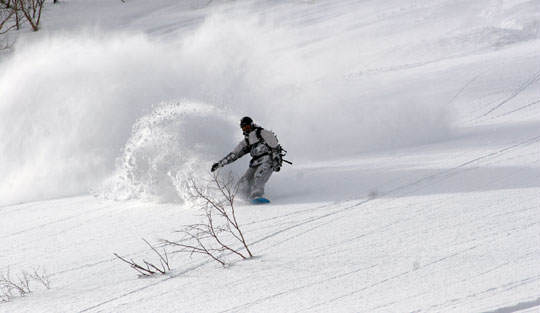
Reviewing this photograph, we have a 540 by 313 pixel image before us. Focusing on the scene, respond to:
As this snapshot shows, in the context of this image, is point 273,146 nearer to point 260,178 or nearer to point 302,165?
point 260,178

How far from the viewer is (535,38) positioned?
18812mm

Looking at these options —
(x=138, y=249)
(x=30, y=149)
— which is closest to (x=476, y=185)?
(x=138, y=249)

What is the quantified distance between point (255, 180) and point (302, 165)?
2.42 m

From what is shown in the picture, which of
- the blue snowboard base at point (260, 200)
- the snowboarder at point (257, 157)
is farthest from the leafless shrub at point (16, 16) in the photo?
the blue snowboard base at point (260, 200)

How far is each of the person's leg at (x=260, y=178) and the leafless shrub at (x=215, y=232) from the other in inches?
10.9

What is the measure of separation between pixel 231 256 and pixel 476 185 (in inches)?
125

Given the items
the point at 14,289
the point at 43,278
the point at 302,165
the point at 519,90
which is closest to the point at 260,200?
the point at 302,165

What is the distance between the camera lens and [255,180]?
8047 mm

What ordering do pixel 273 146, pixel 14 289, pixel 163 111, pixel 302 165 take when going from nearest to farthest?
pixel 14 289
pixel 273 146
pixel 163 111
pixel 302 165

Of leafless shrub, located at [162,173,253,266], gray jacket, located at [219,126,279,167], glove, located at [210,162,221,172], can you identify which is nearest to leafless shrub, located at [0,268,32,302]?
leafless shrub, located at [162,173,253,266]

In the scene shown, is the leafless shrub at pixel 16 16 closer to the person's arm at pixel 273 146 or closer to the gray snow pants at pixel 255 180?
the gray snow pants at pixel 255 180

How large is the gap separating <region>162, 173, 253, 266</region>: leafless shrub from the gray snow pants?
136mm

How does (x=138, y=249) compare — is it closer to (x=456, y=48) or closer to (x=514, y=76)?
(x=514, y=76)

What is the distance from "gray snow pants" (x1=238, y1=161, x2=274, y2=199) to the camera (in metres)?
7.98
